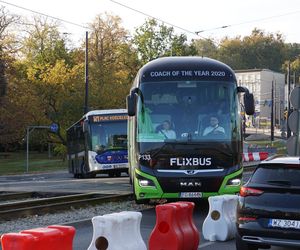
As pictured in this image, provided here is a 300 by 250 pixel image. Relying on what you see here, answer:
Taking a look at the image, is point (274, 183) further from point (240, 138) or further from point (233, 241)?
point (240, 138)

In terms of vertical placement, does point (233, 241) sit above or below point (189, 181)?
below

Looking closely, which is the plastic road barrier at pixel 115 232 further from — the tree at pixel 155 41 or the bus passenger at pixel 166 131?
the tree at pixel 155 41

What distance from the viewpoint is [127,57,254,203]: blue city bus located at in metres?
13.4

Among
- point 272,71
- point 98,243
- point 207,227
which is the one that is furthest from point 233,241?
point 272,71

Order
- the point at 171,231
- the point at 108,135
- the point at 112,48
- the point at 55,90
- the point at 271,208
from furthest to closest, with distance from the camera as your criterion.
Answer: the point at 112,48, the point at 55,90, the point at 108,135, the point at 171,231, the point at 271,208

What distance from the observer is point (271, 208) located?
816 cm

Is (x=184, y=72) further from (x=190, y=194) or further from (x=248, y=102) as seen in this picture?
(x=190, y=194)

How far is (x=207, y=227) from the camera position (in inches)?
417

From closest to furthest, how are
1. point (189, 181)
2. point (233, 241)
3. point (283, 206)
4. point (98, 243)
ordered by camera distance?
point (98, 243) → point (283, 206) → point (233, 241) → point (189, 181)

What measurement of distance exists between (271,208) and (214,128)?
5.64m

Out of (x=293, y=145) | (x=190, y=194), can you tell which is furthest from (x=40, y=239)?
(x=293, y=145)

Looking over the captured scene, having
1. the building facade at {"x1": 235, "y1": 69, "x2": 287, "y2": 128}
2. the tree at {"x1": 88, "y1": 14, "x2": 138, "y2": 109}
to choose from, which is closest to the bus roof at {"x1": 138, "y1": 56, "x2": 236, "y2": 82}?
the tree at {"x1": 88, "y1": 14, "x2": 138, "y2": 109}

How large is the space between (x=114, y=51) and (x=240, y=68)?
56244 mm

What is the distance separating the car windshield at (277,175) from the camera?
8.30 meters
